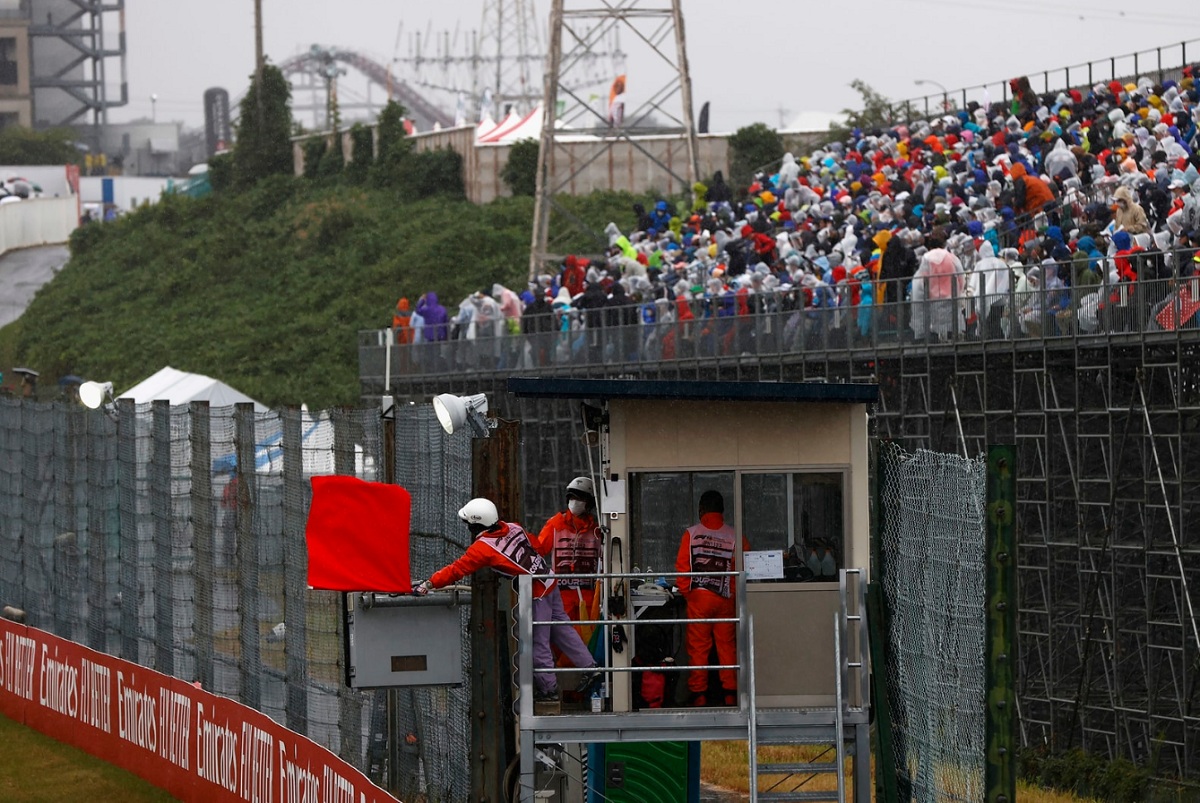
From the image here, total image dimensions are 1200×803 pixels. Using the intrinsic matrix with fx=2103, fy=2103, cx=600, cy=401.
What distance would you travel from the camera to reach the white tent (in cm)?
3378

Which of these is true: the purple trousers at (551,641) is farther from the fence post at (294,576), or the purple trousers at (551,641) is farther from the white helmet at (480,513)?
the fence post at (294,576)

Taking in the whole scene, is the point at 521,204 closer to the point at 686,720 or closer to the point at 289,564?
the point at 289,564

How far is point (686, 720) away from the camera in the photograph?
11344 millimetres

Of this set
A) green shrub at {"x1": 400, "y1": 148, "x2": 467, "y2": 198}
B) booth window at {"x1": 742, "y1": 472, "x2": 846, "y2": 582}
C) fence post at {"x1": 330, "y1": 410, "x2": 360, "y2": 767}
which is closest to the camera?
booth window at {"x1": 742, "y1": 472, "x2": 846, "y2": 582}

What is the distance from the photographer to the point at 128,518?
18844 mm

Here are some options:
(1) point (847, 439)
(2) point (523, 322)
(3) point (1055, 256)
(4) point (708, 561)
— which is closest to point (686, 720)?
(4) point (708, 561)

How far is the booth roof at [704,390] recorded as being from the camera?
11195 mm

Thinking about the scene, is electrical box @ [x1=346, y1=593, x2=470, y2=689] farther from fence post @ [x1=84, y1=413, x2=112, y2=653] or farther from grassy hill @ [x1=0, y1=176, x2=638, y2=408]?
grassy hill @ [x1=0, y1=176, x2=638, y2=408]

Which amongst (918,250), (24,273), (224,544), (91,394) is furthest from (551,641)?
(24,273)

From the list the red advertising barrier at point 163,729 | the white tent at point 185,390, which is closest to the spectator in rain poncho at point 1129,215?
the red advertising barrier at point 163,729

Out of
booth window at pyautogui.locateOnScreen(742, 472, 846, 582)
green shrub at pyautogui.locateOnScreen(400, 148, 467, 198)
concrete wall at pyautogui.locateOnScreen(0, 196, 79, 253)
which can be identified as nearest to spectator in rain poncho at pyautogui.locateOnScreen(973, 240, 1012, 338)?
booth window at pyautogui.locateOnScreen(742, 472, 846, 582)

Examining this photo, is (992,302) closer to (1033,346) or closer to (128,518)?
(1033,346)

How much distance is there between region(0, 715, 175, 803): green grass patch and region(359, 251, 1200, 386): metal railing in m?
9.24

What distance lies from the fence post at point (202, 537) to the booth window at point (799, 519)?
658cm
